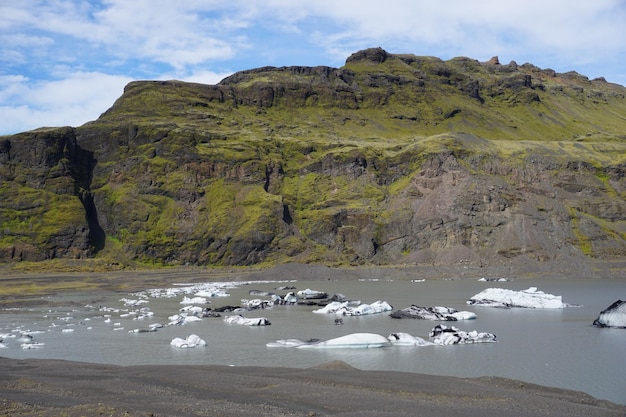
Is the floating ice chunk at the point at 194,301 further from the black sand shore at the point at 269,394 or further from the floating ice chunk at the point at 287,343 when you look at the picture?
the black sand shore at the point at 269,394

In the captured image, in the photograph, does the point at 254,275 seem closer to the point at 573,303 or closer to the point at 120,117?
the point at 573,303

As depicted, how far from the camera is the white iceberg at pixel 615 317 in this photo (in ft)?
143

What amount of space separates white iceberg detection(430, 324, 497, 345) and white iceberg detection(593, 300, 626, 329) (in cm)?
1084

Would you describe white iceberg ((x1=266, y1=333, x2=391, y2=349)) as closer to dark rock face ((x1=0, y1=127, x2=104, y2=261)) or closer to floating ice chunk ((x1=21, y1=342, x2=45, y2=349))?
floating ice chunk ((x1=21, y1=342, x2=45, y2=349))

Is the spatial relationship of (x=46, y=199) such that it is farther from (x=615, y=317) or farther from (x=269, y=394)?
(x=269, y=394)

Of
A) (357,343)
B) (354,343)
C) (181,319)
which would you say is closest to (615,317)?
(357,343)

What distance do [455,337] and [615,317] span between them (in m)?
14.5

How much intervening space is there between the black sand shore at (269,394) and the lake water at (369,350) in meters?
3.45

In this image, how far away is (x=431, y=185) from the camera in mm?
151125

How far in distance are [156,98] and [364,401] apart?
184797mm

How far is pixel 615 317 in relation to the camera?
4391cm

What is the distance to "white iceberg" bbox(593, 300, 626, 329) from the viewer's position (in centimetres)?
4372

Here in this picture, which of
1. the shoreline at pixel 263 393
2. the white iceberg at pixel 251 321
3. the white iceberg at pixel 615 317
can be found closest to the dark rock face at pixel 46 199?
the white iceberg at pixel 251 321

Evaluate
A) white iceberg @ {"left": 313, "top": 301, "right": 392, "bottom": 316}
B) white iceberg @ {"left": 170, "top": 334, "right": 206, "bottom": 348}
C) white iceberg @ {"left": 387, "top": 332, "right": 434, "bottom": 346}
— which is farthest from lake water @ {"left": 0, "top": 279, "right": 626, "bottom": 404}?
white iceberg @ {"left": 313, "top": 301, "right": 392, "bottom": 316}
